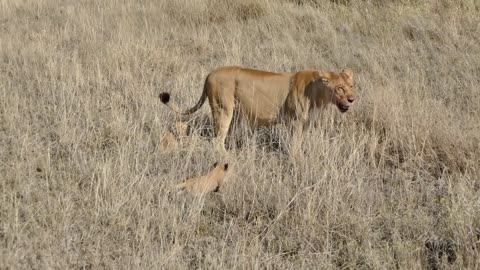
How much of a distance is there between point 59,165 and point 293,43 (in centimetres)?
457

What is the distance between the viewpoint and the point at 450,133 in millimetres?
4672

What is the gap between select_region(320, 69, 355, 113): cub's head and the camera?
4.90 meters

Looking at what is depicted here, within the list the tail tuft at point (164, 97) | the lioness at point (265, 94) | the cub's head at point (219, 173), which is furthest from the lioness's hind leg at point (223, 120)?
the cub's head at point (219, 173)

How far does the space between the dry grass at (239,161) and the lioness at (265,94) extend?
23 cm

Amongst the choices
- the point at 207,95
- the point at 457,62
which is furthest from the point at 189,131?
the point at 457,62

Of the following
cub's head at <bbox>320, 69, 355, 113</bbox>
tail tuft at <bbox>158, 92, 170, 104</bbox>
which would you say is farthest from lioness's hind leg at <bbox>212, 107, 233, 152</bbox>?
cub's head at <bbox>320, 69, 355, 113</bbox>

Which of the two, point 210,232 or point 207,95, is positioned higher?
point 207,95

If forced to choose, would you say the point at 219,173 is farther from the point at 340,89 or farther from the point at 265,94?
the point at 340,89

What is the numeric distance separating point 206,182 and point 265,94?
1531 millimetres

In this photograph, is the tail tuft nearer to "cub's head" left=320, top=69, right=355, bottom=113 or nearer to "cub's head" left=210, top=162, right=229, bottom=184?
"cub's head" left=210, top=162, right=229, bottom=184

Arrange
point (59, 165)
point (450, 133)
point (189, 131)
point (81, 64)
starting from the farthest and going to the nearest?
point (81, 64), point (189, 131), point (450, 133), point (59, 165)

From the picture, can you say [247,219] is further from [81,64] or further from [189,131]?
[81,64]

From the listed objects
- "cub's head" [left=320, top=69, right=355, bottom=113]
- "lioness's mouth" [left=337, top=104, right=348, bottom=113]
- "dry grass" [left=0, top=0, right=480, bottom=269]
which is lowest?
"dry grass" [left=0, top=0, right=480, bottom=269]

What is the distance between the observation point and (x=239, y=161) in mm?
4320
